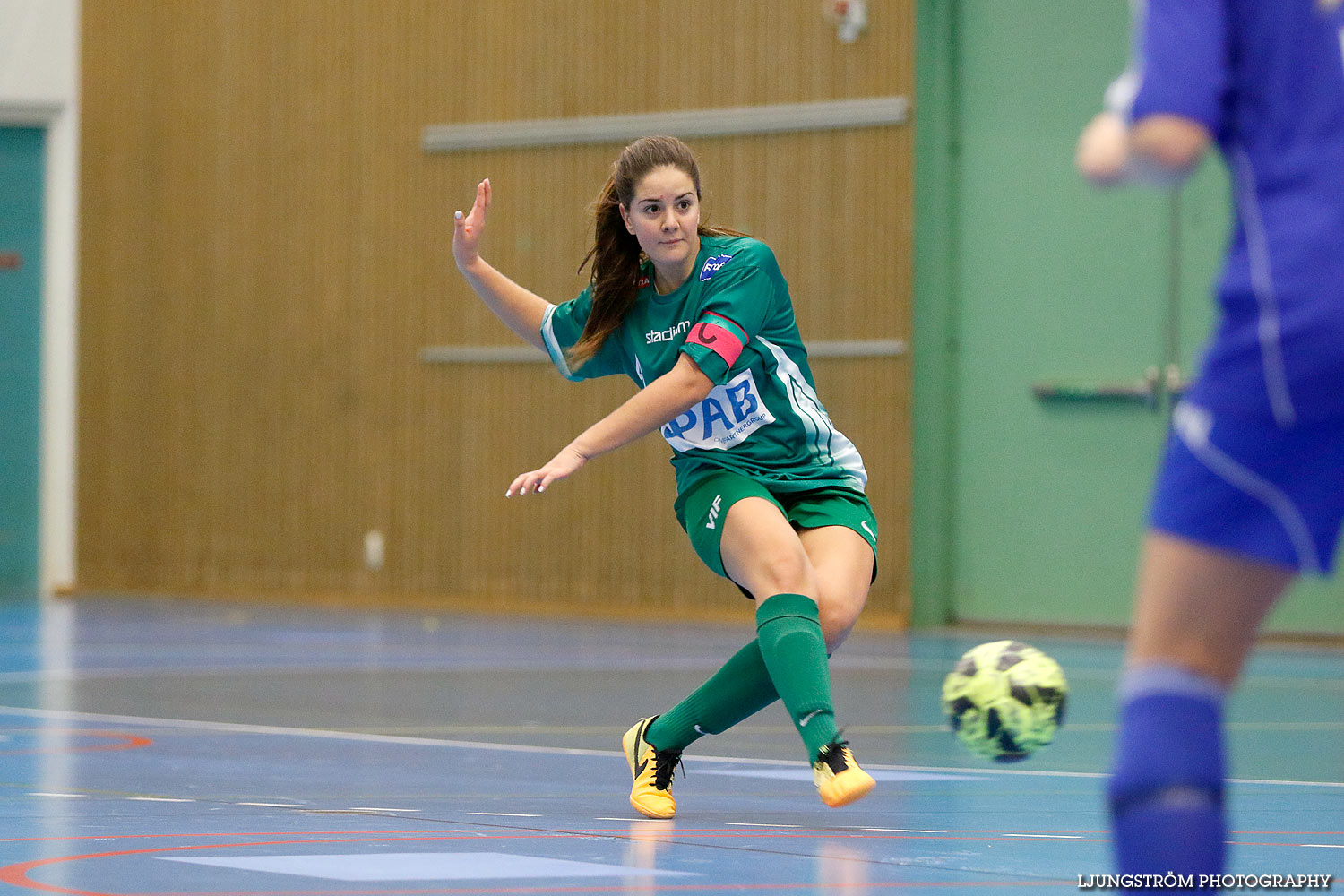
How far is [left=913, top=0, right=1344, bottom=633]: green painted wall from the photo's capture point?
1319 centimetres

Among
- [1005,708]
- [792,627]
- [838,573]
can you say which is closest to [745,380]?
[838,573]

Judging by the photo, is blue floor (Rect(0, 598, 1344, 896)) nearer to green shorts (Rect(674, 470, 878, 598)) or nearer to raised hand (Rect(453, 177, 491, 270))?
green shorts (Rect(674, 470, 878, 598))

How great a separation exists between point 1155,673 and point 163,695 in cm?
665

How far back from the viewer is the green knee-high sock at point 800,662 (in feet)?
14.6

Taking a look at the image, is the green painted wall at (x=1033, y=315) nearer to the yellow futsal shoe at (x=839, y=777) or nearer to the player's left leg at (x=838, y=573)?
the player's left leg at (x=838, y=573)

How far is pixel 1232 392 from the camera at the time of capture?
6.88 feet

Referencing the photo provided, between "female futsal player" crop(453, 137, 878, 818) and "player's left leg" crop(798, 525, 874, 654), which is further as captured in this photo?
A: "player's left leg" crop(798, 525, 874, 654)

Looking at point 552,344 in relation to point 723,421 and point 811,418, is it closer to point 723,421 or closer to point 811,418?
point 723,421

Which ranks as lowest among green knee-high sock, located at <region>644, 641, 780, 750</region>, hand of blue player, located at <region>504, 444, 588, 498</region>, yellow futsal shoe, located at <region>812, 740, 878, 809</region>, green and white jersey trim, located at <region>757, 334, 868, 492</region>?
yellow futsal shoe, located at <region>812, 740, 878, 809</region>

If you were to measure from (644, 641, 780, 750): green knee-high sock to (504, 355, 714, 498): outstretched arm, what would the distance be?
0.59m

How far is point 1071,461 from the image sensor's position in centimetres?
1362

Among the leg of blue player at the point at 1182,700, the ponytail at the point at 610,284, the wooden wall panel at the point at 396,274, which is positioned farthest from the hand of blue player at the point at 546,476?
the wooden wall panel at the point at 396,274

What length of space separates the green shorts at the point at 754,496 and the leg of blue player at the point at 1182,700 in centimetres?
258

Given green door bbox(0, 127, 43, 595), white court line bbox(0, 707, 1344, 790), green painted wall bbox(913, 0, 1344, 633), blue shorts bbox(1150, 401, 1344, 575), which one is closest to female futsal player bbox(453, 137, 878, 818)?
white court line bbox(0, 707, 1344, 790)
